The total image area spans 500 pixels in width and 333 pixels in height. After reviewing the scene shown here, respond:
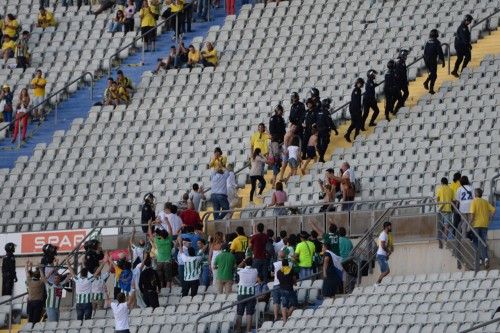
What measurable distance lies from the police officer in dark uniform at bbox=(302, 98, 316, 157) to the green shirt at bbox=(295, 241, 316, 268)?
6.21m

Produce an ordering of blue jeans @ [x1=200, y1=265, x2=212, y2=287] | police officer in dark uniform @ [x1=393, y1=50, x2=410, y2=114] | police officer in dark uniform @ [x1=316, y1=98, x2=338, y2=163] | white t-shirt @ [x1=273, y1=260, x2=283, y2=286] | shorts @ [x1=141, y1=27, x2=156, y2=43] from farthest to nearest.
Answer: shorts @ [x1=141, y1=27, x2=156, y2=43] → police officer in dark uniform @ [x1=393, y1=50, x2=410, y2=114] → police officer in dark uniform @ [x1=316, y1=98, x2=338, y2=163] → blue jeans @ [x1=200, y1=265, x2=212, y2=287] → white t-shirt @ [x1=273, y1=260, x2=283, y2=286]

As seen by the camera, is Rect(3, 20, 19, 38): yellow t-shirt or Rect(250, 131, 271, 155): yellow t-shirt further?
Rect(3, 20, 19, 38): yellow t-shirt

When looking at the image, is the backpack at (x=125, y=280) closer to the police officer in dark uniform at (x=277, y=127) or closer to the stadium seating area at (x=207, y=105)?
the stadium seating area at (x=207, y=105)

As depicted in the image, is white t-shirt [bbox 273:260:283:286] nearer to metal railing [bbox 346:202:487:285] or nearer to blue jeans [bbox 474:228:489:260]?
metal railing [bbox 346:202:487:285]

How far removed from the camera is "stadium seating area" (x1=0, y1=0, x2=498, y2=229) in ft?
159

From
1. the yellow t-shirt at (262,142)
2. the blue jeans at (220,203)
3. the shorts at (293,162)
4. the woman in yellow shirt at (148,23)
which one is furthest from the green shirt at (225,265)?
the woman in yellow shirt at (148,23)

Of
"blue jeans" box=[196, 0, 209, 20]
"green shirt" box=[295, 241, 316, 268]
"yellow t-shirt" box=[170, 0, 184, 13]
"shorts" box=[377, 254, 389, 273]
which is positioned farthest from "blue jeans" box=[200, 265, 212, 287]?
"blue jeans" box=[196, 0, 209, 20]

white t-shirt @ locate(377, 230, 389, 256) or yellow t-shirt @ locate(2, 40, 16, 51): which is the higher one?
yellow t-shirt @ locate(2, 40, 16, 51)

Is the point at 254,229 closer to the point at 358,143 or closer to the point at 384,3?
the point at 358,143

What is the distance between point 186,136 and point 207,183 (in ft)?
8.98

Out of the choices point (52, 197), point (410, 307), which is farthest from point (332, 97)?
point (410, 307)

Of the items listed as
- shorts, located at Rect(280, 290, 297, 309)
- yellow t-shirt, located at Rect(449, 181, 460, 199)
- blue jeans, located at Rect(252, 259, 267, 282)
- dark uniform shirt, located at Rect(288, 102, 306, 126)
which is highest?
dark uniform shirt, located at Rect(288, 102, 306, 126)

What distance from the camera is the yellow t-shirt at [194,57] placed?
5256 cm

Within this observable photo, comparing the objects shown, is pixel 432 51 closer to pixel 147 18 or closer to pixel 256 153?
pixel 256 153
